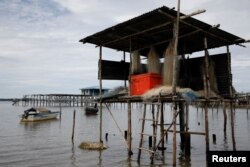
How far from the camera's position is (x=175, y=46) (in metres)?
11.8

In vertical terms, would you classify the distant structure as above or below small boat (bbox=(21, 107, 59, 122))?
above

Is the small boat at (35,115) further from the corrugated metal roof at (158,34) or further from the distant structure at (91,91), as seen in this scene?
the distant structure at (91,91)

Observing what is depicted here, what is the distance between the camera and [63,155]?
18078mm

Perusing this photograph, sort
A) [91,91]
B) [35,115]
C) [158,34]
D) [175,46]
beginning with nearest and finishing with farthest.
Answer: [175,46] → [158,34] → [35,115] → [91,91]

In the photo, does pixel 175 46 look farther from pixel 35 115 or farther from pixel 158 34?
pixel 35 115

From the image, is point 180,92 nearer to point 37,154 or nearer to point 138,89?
point 138,89

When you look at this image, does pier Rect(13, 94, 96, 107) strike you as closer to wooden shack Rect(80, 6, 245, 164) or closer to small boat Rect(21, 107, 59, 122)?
small boat Rect(21, 107, 59, 122)

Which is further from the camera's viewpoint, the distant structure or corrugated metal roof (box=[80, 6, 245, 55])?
the distant structure

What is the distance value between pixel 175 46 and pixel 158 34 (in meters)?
3.05

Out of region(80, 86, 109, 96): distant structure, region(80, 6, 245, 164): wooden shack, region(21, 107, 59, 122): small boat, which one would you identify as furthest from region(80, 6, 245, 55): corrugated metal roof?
region(80, 86, 109, 96): distant structure

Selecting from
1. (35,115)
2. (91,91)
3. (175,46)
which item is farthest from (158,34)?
(91,91)

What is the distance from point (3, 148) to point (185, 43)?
14.2 meters

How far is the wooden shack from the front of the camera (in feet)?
40.7

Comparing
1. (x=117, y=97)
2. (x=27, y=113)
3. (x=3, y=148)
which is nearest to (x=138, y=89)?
(x=117, y=97)
